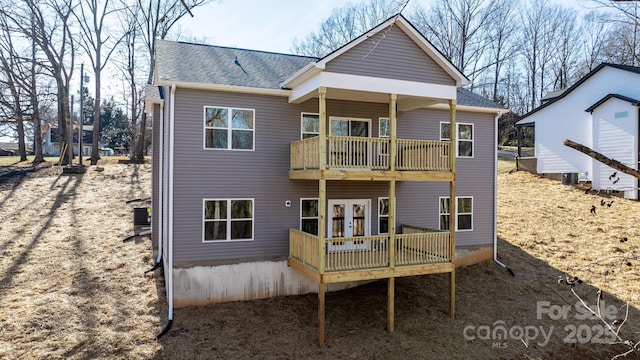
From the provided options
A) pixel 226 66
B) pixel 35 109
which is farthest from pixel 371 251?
pixel 35 109

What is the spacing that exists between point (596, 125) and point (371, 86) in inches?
662

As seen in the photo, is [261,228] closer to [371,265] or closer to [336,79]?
[371,265]

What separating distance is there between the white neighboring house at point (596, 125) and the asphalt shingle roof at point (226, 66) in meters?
9.74

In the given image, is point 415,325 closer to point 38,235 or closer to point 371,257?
point 371,257

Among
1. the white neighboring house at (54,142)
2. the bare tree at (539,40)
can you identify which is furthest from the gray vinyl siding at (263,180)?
the white neighboring house at (54,142)

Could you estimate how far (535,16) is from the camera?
41.2m

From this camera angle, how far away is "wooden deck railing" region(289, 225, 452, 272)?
11.5 meters

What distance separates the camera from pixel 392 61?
40.3 ft

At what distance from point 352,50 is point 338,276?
6.25 metres

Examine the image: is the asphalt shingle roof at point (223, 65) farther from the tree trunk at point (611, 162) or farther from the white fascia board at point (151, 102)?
the tree trunk at point (611, 162)

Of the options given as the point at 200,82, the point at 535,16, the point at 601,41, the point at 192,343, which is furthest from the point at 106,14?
the point at 601,41

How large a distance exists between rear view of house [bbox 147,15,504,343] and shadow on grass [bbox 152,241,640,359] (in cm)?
63

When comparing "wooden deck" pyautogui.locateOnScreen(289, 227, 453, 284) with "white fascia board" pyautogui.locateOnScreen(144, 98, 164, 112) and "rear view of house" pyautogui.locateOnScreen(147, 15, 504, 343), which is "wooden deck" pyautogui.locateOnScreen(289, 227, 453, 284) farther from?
"white fascia board" pyautogui.locateOnScreen(144, 98, 164, 112)

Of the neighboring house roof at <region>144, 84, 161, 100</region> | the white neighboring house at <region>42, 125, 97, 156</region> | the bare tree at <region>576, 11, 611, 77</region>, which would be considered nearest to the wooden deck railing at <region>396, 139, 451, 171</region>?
the neighboring house roof at <region>144, 84, 161, 100</region>
